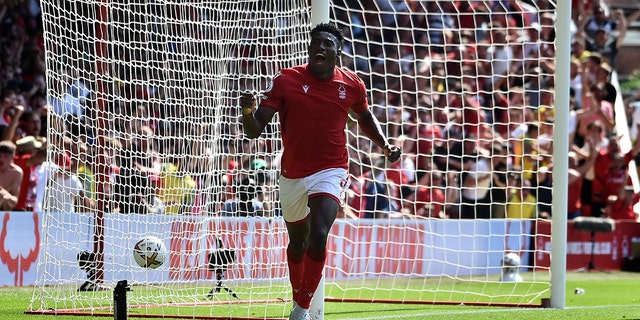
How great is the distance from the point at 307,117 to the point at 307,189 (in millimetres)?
537

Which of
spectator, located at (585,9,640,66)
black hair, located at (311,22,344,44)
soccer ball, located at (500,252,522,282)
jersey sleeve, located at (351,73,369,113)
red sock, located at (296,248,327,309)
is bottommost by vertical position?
soccer ball, located at (500,252,522,282)

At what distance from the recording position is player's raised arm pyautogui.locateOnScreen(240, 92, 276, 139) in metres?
8.59

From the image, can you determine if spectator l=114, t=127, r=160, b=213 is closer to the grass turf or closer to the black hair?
the grass turf

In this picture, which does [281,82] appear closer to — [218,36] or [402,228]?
[218,36]

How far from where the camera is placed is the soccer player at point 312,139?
8766 millimetres

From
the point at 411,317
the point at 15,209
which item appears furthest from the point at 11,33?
the point at 411,317

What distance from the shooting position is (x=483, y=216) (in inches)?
657

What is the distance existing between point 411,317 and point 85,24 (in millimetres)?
3962

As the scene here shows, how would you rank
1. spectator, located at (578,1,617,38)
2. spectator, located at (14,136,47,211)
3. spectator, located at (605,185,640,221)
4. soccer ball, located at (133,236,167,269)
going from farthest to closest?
spectator, located at (578,1,617,38)
spectator, located at (605,185,640,221)
spectator, located at (14,136,47,211)
soccer ball, located at (133,236,167,269)

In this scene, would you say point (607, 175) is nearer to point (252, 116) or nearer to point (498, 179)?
point (498, 179)

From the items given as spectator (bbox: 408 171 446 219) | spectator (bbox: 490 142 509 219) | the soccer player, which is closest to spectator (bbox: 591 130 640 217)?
spectator (bbox: 490 142 509 219)

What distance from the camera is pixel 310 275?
8.74m

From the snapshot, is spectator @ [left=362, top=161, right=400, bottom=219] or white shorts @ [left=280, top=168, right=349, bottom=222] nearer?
white shorts @ [left=280, top=168, right=349, bottom=222]

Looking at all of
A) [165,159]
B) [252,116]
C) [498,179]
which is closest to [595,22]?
[498,179]
